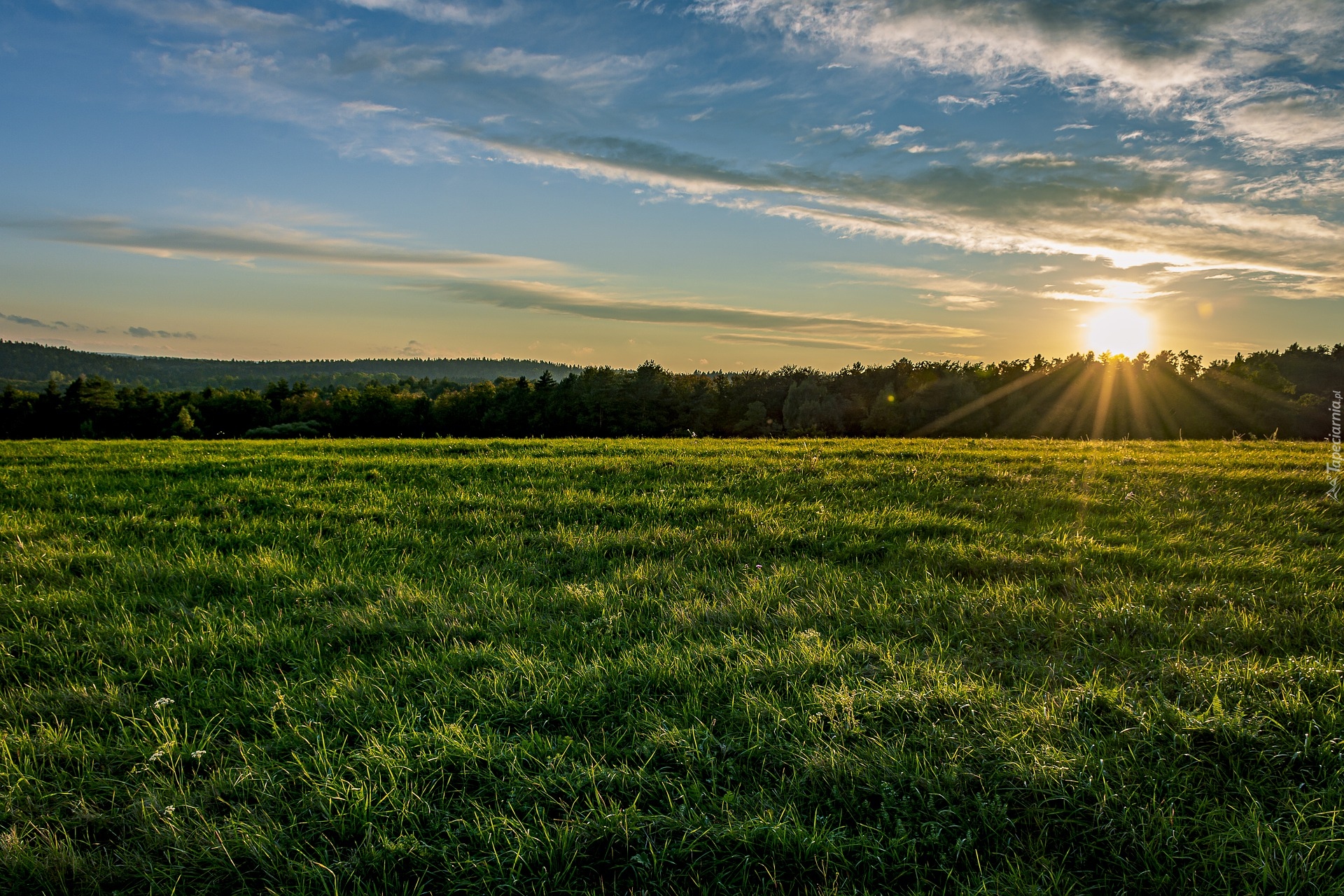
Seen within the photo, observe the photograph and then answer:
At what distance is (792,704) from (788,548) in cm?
351

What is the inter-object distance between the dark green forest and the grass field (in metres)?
53.4

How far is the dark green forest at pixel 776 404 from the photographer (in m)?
62.8

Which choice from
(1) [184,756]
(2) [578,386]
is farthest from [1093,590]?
(2) [578,386]

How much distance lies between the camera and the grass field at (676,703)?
287 cm

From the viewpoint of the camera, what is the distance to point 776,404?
9725 centimetres

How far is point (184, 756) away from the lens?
3.62 metres

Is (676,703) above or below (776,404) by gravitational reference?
below

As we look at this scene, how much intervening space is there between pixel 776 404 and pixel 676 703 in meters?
95.0

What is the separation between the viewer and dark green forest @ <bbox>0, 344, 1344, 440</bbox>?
2470 inches

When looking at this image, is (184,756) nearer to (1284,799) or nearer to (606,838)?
(606,838)

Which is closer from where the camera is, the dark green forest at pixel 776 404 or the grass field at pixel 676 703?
the grass field at pixel 676 703

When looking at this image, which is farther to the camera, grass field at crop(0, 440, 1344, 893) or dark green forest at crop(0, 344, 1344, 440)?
dark green forest at crop(0, 344, 1344, 440)

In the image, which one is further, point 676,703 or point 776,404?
point 776,404

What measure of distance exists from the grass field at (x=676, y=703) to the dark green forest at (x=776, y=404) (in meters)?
53.4
